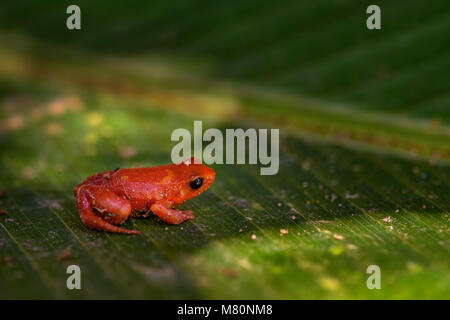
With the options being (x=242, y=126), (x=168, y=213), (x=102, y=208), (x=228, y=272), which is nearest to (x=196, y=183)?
(x=168, y=213)

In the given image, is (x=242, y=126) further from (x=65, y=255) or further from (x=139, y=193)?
(x=65, y=255)

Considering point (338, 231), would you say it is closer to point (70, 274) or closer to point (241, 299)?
point (241, 299)

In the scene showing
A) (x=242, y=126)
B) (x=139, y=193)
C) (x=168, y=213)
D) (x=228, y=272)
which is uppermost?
(x=242, y=126)

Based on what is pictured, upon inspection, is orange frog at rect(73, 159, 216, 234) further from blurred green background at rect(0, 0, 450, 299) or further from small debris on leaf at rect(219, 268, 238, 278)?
small debris on leaf at rect(219, 268, 238, 278)

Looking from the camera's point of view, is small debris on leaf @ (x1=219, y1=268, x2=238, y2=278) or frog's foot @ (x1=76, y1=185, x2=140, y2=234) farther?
frog's foot @ (x1=76, y1=185, x2=140, y2=234)

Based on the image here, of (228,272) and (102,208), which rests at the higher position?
(102,208)

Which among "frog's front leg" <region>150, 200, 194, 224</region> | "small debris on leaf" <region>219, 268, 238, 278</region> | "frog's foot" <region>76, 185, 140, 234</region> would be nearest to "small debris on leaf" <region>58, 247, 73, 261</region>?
"frog's foot" <region>76, 185, 140, 234</region>
